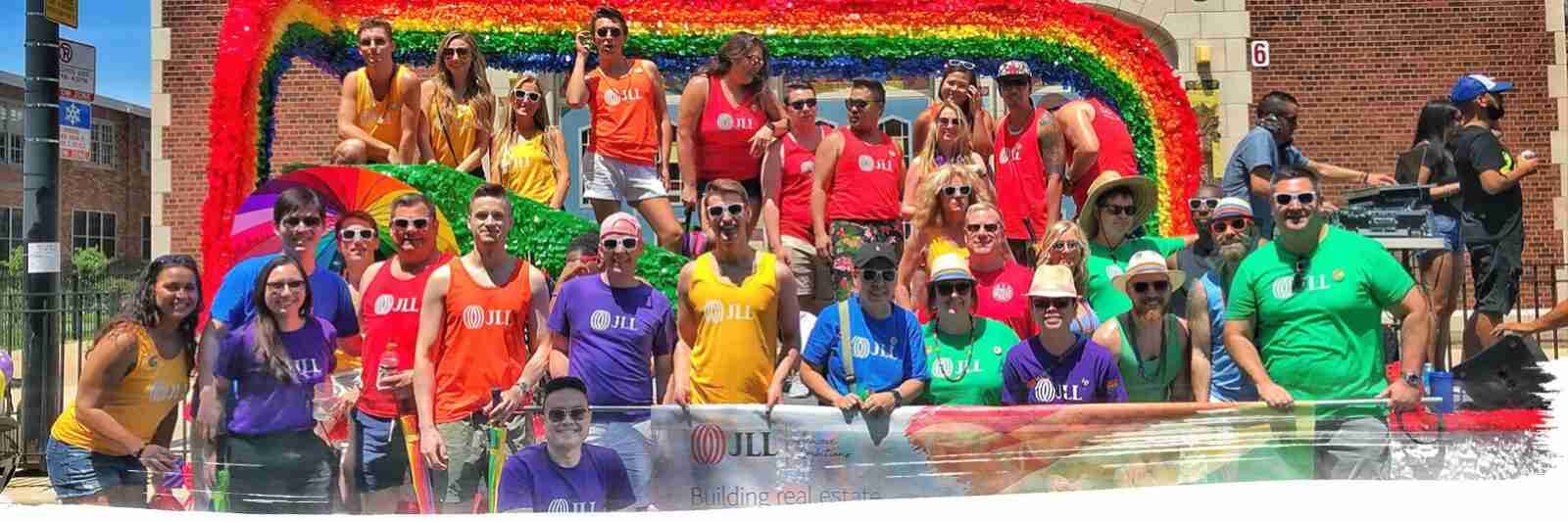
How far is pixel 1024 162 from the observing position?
7.61 m

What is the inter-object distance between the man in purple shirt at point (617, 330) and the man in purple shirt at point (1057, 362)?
4.71ft

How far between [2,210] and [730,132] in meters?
32.9

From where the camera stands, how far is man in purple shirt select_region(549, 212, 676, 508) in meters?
5.64

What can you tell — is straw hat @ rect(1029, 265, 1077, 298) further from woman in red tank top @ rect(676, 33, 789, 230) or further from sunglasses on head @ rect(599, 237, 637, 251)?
woman in red tank top @ rect(676, 33, 789, 230)

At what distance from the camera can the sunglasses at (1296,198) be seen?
5543 mm

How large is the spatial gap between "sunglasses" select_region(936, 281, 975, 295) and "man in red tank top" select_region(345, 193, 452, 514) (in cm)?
208

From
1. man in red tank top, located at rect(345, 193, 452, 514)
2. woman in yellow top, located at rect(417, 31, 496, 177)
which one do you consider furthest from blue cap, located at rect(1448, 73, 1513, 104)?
man in red tank top, located at rect(345, 193, 452, 514)

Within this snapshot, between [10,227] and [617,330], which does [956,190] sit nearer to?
[617,330]

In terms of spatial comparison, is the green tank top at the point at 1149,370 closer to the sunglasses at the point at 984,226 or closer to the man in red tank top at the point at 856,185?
the sunglasses at the point at 984,226

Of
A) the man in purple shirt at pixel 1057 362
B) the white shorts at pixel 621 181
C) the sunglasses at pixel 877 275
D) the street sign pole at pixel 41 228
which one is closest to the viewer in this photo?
the man in purple shirt at pixel 1057 362

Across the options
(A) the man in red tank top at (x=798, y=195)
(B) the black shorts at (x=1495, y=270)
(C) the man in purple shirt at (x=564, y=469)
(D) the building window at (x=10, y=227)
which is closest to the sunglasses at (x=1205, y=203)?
(A) the man in red tank top at (x=798, y=195)

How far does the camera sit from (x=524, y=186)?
785cm

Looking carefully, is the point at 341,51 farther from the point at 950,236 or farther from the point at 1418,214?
the point at 1418,214

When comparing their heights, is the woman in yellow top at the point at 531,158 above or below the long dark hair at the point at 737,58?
below
